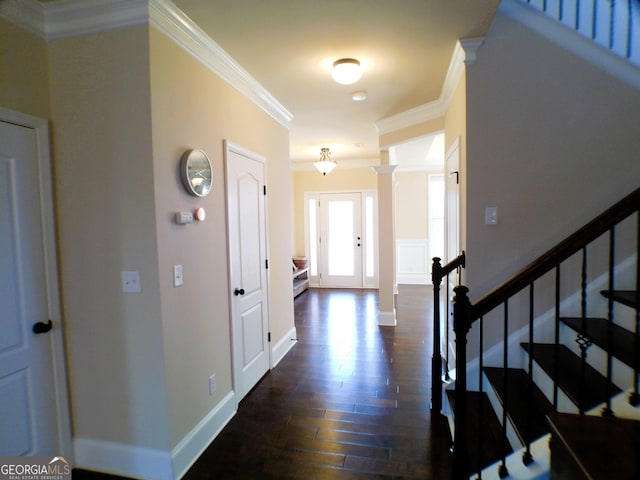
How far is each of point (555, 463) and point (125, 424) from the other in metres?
2.16

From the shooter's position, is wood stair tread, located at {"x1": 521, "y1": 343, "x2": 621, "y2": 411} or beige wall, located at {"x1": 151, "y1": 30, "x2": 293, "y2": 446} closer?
wood stair tread, located at {"x1": 521, "y1": 343, "x2": 621, "y2": 411}

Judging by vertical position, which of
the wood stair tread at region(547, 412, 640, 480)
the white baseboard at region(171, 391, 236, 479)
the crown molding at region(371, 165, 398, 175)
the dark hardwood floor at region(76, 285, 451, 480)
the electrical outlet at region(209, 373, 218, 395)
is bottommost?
the dark hardwood floor at region(76, 285, 451, 480)

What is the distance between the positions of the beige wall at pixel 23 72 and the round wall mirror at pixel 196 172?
81cm

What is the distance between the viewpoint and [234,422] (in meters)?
2.45

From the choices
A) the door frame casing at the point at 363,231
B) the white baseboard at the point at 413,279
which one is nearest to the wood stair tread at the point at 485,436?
the door frame casing at the point at 363,231

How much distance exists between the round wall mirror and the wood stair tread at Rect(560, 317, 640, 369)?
221 cm

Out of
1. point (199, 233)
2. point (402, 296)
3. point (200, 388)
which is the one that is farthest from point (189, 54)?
point (402, 296)

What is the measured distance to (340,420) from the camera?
7.99 feet

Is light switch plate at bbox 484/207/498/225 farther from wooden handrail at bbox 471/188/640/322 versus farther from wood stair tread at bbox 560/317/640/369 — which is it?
wooden handrail at bbox 471/188/640/322

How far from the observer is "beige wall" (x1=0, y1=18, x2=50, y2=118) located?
5.52 feet

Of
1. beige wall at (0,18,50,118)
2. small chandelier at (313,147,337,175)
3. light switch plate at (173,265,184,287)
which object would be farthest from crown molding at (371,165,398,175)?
beige wall at (0,18,50,118)

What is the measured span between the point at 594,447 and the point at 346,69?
2567 mm

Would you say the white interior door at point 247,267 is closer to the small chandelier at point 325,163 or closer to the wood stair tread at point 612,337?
→ the wood stair tread at point 612,337

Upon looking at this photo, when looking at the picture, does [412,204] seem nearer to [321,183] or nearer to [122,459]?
[321,183]
